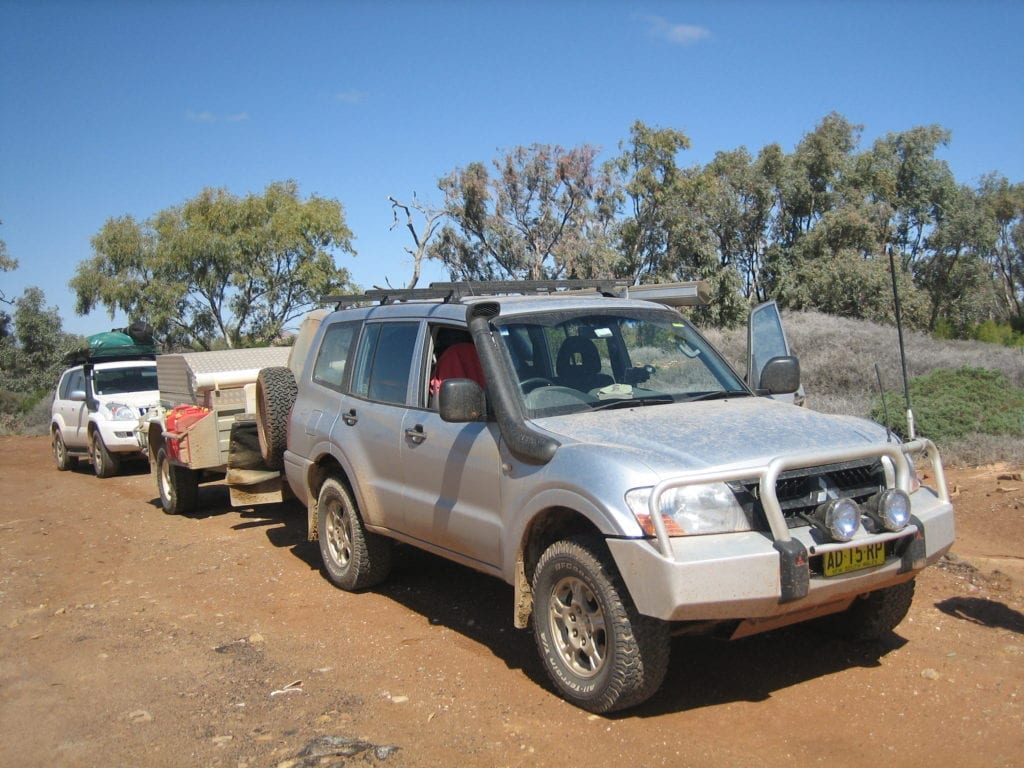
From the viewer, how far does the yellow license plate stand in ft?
13.4

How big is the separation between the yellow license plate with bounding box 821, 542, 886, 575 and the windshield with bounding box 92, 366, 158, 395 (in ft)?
44.6

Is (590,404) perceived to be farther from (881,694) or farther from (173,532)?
(173,532)

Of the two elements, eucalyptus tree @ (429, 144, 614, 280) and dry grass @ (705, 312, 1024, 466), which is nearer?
dry grass @ (705, 312, 1024, 466)

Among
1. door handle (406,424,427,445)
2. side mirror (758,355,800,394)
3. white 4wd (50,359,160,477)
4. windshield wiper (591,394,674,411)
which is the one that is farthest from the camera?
white 4wd (50,359,160,477)

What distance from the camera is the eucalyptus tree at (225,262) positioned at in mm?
31672

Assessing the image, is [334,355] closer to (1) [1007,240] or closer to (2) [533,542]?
(2) [533,542]

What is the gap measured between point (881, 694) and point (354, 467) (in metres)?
3.58

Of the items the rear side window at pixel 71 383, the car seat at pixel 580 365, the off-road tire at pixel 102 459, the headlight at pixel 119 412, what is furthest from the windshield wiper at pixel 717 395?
the rear side window at pixel 71 383

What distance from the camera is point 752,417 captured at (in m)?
4.82

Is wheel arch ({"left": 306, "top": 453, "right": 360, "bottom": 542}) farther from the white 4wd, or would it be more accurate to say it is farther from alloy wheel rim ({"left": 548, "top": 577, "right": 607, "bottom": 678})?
the white 4wd

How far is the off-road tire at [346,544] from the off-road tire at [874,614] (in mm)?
3076

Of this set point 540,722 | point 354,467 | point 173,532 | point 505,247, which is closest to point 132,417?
point 173,532

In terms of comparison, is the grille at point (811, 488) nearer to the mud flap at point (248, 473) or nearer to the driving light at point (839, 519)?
the driving light at point (839, 519)

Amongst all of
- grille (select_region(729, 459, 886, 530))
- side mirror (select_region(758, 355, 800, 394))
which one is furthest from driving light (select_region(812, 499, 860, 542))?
side mirror (select_region(758, 355, 800, 394))
